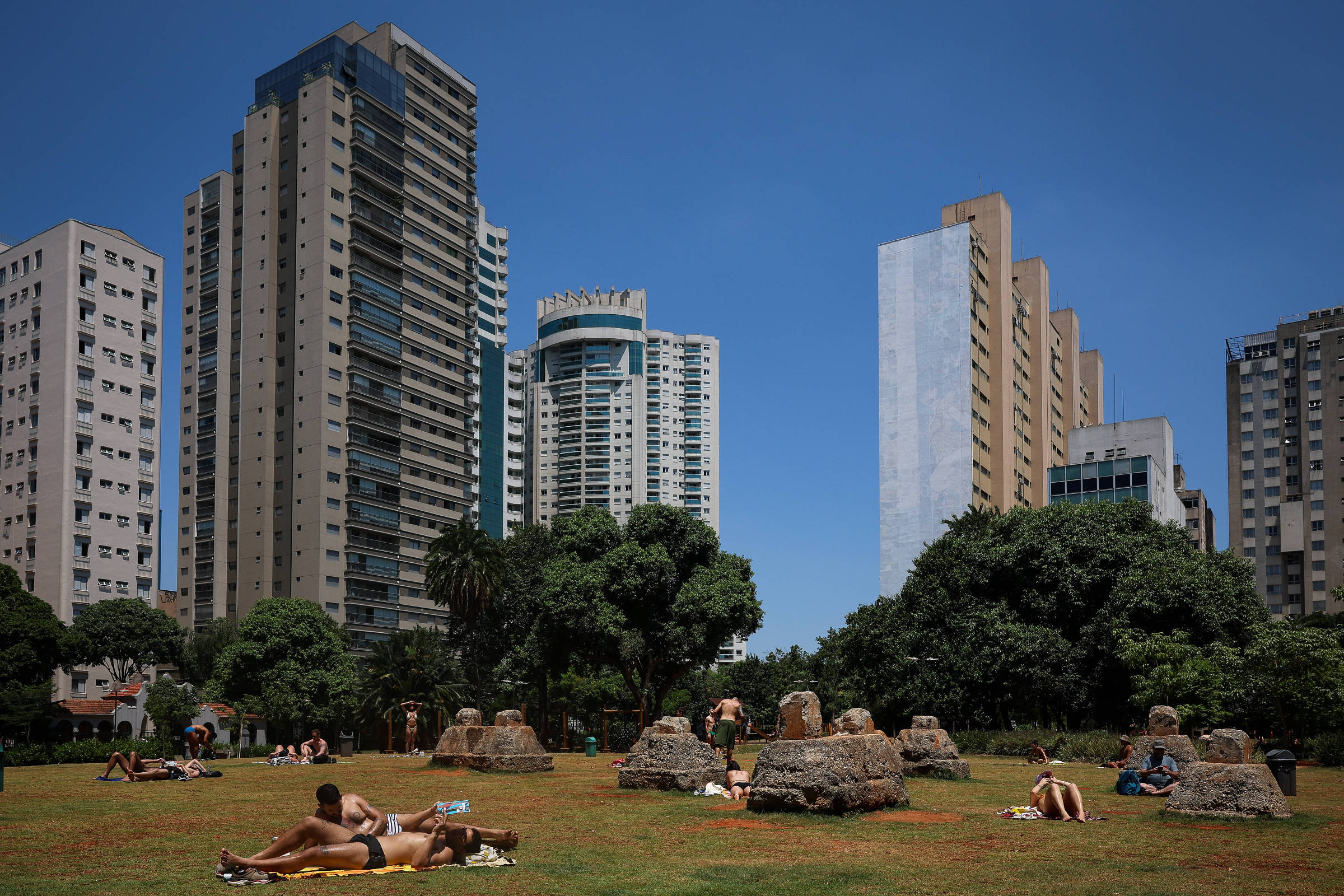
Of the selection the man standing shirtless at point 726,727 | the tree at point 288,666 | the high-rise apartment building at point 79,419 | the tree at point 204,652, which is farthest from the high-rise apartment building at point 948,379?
the man standing shirtless at point 726,727

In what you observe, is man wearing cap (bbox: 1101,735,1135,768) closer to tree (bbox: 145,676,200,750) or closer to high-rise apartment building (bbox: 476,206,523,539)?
tree (bbox: 145,676,200,750)

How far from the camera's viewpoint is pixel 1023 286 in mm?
109875

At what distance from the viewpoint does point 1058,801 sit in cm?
1708

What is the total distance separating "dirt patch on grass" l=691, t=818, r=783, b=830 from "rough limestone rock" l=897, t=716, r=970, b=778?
10.8 metres

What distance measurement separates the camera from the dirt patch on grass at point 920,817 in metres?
16.5

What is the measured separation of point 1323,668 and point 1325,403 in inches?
4183

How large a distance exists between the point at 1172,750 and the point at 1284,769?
7.90ft

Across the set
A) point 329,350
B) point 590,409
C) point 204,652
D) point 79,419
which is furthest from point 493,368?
point 204,652

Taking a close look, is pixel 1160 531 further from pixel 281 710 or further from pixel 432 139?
pixel 432 139

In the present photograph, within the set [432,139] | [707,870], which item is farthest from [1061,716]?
[432,139]

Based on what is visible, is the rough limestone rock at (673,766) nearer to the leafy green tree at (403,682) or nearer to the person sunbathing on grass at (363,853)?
the person sunbathing on grass at (363,853)

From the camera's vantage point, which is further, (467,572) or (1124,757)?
(467,572)

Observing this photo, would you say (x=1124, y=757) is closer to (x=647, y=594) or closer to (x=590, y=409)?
(x=647, y=594)

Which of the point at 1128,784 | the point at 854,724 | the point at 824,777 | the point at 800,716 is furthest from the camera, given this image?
the point at 1128,784
